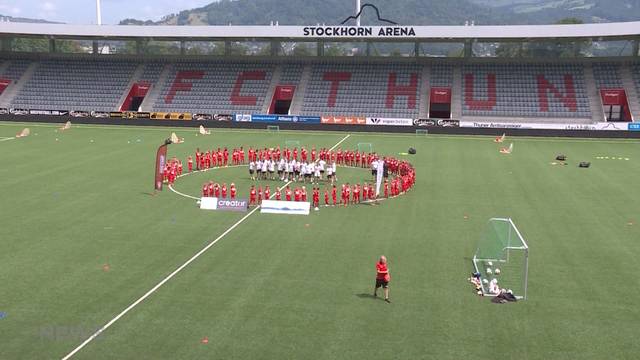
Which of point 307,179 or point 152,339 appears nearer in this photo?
point 152,339

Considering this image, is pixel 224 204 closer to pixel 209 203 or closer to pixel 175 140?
pixel 209 203

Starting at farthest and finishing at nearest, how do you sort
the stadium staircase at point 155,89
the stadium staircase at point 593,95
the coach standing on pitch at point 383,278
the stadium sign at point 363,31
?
1. the stadium staircase at point 155,89
2. the stadium sign at point 363,31
3. the stadium staircase at point 593,95
4. the coach standing on pitch at point 383,278

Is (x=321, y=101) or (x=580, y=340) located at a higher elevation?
(x=321, y=101)

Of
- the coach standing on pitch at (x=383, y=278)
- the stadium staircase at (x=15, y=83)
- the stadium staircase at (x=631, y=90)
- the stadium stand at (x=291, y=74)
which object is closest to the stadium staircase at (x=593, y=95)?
the stadium staircase at (x=631, y=90)

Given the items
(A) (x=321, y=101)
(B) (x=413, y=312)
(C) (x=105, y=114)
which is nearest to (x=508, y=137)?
(A) (x=321, y=101)

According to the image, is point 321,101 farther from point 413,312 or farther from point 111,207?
point 413,312

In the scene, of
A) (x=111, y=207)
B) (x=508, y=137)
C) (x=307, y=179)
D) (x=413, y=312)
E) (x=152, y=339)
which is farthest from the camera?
(x=508, y=137)

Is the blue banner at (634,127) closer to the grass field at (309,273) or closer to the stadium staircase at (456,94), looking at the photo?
the stadium staircase at (456,94)

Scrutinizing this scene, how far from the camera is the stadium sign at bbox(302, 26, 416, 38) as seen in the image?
59.7 m

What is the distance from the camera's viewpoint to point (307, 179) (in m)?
34.5

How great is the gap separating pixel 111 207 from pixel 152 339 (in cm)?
1392

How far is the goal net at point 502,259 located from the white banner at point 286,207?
7514 millimetres

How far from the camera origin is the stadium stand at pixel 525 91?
6100 cm

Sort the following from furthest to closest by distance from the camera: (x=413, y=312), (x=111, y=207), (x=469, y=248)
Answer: (x=111, y=207), (x=469, y=248), (x=413, y=312)
